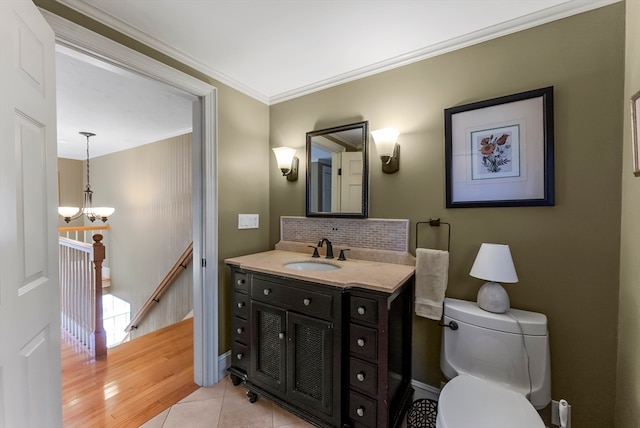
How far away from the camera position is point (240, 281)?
175 centimetres

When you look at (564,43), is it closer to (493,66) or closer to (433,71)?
(493,66)

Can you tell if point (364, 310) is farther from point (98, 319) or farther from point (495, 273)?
point (98, 319)

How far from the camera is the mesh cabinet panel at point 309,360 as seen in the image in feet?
4.65

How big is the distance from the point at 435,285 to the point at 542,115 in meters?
1.07

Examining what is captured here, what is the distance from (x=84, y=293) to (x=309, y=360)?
2.45 meters

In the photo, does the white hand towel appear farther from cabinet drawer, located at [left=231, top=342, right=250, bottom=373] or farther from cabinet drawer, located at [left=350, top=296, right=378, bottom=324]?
cabinet drawer, located at [left=231, top=342, right=250, bottom=373]

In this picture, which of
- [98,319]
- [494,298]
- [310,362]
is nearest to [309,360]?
→ [310,362]

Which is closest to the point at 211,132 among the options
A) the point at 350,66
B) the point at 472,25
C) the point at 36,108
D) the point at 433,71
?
the point at 36,108

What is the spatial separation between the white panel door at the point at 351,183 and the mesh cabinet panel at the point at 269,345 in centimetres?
91

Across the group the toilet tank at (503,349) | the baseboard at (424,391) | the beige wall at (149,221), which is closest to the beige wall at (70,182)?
the beige wall at (149,221)

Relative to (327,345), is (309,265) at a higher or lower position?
higher

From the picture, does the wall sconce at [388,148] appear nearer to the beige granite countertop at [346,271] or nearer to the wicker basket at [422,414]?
the beige granite countertop at [346,271]

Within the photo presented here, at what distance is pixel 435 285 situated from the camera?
1.53m

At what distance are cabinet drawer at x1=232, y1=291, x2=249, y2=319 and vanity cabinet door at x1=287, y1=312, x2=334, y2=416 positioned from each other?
0.38 m
